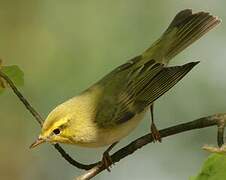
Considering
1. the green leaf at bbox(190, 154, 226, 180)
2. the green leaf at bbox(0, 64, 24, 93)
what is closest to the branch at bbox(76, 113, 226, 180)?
the green leaf at bbox(190, 154, 226, 180)

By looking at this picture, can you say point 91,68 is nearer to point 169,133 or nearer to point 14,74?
point 14,74

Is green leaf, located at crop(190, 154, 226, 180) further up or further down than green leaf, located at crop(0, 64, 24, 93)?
further down

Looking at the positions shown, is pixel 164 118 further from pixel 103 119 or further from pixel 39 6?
pixel 103 119

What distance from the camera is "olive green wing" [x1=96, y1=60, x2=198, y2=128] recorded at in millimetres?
2545

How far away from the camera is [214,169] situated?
1.57 metres

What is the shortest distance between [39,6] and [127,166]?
185cm

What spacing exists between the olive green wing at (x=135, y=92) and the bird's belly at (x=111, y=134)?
2 cm

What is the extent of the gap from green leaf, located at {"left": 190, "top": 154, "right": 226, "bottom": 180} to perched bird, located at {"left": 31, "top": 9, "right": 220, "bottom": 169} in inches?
28.0

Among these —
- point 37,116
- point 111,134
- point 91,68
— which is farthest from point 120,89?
point 91,68

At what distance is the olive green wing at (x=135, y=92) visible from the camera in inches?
100

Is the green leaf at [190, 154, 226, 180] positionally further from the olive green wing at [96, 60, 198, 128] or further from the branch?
the olive green wing at [96, 60, 198, 128]

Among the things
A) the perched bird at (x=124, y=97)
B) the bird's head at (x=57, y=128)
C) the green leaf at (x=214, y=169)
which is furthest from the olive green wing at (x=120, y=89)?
the green leaf at (x=214, y=169)

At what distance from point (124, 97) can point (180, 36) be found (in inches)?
14.7

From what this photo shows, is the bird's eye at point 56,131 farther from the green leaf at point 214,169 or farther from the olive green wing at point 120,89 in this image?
the green leaf at point 214,169
